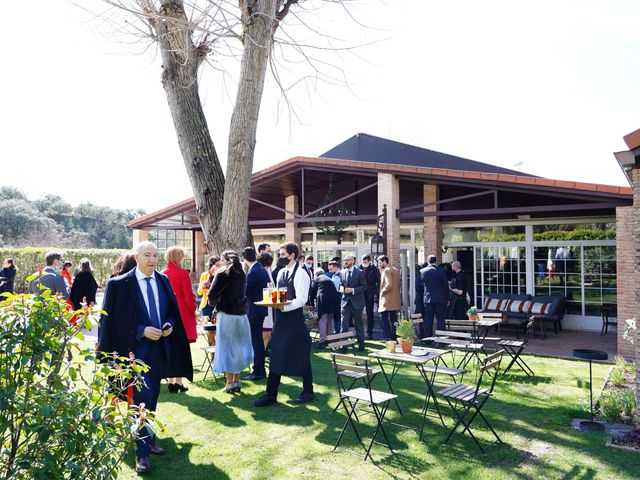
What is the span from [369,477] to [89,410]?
254 centimetres

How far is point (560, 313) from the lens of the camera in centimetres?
1221

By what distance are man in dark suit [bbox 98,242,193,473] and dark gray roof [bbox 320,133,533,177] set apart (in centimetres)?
1479

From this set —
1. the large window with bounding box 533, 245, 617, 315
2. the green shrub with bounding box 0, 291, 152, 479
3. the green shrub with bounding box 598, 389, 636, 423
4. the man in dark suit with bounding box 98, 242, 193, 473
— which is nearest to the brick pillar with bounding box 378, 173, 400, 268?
the large window with bounding box 533, 245, 617, 315

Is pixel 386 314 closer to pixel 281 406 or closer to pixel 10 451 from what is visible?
pixel 281 406

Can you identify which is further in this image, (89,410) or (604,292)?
(604,292)

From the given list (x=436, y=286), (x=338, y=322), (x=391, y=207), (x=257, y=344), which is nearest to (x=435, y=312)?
(x=436, y=286)

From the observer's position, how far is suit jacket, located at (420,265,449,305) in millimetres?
10094

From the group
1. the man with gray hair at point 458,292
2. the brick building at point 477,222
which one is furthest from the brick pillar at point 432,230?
the man with gray hair at point 458,292

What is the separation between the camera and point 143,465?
4.23 metres

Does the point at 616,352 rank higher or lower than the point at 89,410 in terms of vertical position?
lower

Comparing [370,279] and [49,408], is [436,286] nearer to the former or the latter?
[370,279]

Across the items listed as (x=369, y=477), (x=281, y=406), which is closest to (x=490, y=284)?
(x=281, y=406)

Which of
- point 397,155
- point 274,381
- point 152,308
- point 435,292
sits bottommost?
point 274,381

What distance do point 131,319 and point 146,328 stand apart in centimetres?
15
